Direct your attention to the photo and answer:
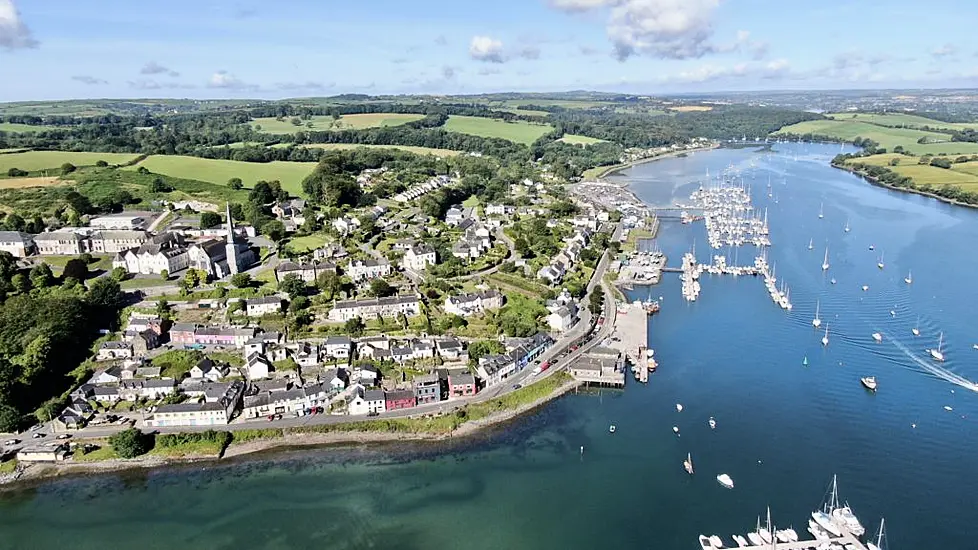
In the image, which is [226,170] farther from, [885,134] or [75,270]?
[885,134]

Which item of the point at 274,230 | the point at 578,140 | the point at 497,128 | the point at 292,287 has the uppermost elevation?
the point at 497,128

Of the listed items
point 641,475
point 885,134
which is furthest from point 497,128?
point 641,475

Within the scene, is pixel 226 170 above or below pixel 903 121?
below

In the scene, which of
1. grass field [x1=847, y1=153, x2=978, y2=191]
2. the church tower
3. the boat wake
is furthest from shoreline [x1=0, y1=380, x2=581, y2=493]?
grass field [x1=847, y1=153, x2=978, y2=191]

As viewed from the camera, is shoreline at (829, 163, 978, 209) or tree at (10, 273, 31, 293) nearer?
tree at (10, 273, 31, 293)

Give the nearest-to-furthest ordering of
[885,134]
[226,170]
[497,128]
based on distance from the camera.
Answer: [226,170]
[497,128]
[885,134]

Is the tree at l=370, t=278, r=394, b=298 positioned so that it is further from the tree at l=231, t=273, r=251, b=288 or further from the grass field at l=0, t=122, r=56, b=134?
the grass field at l=0, t=122, r=56, b=134

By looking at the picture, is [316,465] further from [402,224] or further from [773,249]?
[773,249]
